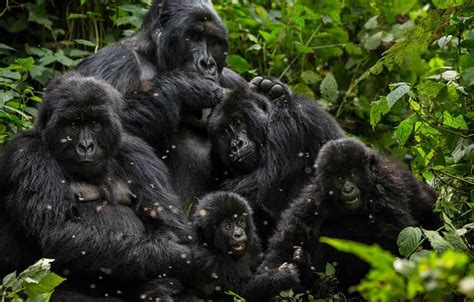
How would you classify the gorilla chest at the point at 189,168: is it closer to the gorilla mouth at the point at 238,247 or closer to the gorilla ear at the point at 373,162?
the gorilla mouth at the point at 238,247

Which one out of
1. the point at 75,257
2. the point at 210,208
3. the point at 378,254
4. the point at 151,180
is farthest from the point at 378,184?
the point at 378,254

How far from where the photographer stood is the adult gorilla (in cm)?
629

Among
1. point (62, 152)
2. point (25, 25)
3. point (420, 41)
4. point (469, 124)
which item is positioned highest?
point (420, 41)

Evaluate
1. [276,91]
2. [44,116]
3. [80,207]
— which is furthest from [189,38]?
[80,207]

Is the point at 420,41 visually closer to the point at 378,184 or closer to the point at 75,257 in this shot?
the point at 378,184

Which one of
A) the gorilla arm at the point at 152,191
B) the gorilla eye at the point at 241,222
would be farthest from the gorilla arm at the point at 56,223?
the gorilla eye at the point at 241,222

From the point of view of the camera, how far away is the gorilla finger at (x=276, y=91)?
637cm

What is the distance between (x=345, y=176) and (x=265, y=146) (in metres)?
1.02

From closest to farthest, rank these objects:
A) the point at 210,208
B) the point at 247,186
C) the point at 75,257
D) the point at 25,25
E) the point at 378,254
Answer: the point at 378,254 → the point at 75,257 → the point at 210,208 → the point at 247,186 → the point at 25,25

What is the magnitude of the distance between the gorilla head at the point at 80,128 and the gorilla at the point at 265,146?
44.5 inches

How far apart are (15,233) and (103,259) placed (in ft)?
1.71

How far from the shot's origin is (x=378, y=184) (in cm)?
532

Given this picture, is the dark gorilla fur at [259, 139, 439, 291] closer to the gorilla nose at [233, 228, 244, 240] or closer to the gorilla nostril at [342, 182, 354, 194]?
the gorilla nostril at [342, 182, 354, 194]

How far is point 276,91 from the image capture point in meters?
6.37
